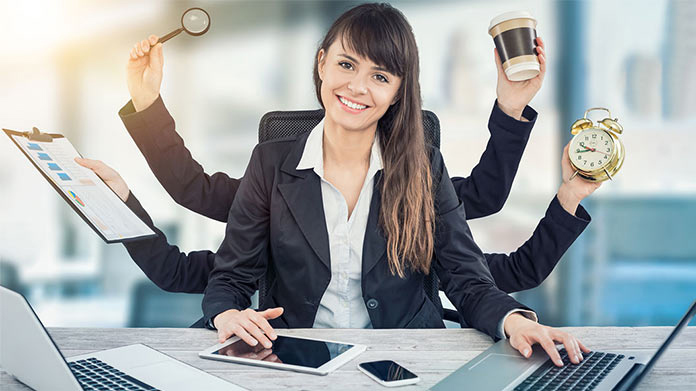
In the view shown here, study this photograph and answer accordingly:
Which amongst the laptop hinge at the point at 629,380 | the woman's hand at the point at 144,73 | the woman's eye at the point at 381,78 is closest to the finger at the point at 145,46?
the woman's hand at the point at 144,73

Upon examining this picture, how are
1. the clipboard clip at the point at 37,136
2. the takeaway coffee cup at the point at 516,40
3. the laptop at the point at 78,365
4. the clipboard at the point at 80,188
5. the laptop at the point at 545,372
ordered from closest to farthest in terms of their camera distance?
the laptop at the point at 78,365 < the laptop at the point at 545,372 < the clipboard at the point at 80,188 < the clipboard clip at the point at 37,136 < the takeaway coffee cup at the point at 516,40

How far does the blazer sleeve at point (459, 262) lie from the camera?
4.52ft

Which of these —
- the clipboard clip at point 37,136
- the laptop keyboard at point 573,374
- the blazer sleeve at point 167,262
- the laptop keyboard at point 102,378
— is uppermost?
the clipboard clip at point 37,136

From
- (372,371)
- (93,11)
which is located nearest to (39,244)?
(93,11)

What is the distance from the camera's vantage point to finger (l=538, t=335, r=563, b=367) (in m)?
Result: 1.07

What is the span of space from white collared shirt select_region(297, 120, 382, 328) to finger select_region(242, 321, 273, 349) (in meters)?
0.39

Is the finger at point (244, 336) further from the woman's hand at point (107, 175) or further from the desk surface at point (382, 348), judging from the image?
the woman's hand at point (107, 175)

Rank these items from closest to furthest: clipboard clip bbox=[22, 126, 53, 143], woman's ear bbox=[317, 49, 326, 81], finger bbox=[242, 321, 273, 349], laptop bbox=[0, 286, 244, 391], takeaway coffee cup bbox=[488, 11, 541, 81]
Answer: laptop bbox=[0, 286, 244, 391]
finger bbox=[242, 321, 273, 349]
clipboard clip bbox=[22, 126, 53, 143]
takeaway coffee cup bbox=[488, 11, 541, 81]
woman's ear bbox=[317, 49, 326, 81]

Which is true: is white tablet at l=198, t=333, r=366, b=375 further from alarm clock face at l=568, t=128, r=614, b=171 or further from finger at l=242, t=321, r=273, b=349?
alarm clock face at l=568, t=128, r=614, b=171

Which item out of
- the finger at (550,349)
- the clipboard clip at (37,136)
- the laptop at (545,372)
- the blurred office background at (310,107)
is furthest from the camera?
the blurred office background at (310,107)

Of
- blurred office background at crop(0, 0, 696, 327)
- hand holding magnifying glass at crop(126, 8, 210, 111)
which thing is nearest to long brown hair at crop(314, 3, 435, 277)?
hand holding magnifying glass at crop(126, 8, 210, 111)

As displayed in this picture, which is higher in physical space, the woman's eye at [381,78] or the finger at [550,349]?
the woman's eye at [381,78]

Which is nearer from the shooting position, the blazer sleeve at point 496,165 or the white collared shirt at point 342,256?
the white collared shirt at point 342,256

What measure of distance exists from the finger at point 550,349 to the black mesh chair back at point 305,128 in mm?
635
